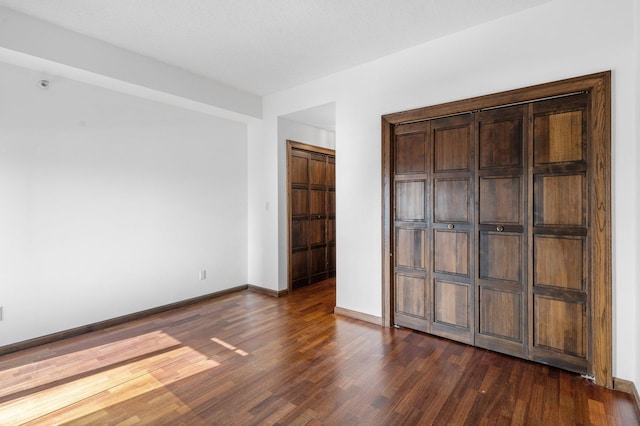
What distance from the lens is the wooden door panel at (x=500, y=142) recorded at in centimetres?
270

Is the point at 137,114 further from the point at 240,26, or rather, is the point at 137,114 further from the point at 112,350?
the point at 112,350

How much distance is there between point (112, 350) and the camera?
2947mm

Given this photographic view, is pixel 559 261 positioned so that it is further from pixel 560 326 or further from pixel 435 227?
pixel 435 227

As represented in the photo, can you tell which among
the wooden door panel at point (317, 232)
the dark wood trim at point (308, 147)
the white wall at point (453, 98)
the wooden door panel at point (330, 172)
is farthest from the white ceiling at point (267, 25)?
the wooden door panel at point (317, 232)

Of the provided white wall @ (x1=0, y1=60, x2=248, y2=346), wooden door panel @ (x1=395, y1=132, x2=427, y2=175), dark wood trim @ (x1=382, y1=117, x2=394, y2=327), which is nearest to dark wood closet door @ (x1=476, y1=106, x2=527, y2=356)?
wooden door panel @ (x1=395, y1=132, x2=427, y2=175)

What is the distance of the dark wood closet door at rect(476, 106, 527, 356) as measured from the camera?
269cm

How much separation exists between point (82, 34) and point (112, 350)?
9.76ft

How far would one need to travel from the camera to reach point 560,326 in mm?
2510

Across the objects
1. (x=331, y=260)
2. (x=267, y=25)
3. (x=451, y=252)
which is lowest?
(x=331, y=260)

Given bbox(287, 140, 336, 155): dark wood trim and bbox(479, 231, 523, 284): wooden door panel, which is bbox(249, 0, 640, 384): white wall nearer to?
bbox(287, 140, 336, 155): dark wood trim

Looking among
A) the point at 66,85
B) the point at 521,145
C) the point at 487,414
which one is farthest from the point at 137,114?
the point at 487,414

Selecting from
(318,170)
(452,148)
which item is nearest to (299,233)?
(318,170)

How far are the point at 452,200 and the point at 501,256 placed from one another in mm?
651

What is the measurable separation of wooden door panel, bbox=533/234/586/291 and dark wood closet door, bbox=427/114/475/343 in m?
0.52
